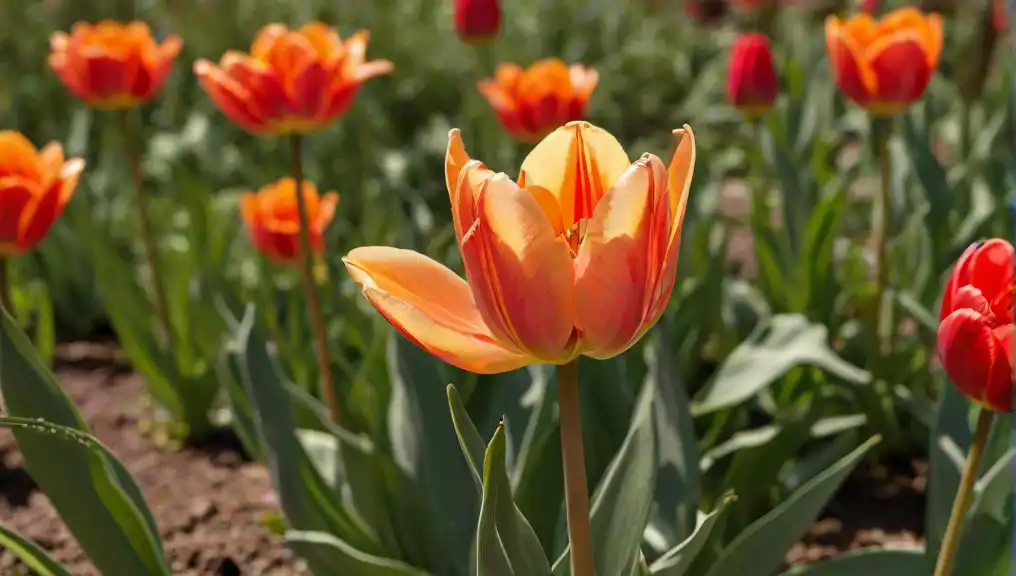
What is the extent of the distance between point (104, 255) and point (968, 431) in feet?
5.25

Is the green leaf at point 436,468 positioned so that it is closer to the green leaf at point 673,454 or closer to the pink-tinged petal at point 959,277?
the green leaf at point 673,454

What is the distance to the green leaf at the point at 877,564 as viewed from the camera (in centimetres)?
110

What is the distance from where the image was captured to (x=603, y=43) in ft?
16.7

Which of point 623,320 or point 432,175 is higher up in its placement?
point 623,320

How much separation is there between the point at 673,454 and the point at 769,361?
0.37m

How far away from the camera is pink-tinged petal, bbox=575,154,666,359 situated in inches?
27.6

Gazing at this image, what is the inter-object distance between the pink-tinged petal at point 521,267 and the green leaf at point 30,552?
54 centimetres

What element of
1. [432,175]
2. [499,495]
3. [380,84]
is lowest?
[432,175]

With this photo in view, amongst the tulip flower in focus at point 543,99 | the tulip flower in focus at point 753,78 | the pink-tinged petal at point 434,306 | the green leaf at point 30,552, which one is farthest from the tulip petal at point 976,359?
the tulip flower in focus at point 753,78

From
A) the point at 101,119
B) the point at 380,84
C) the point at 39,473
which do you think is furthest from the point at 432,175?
the point at 39,473

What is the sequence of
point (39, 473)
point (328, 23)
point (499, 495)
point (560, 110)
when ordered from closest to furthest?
1. point (499, 495)
2. point (39, 473)
3. point (560, 110)
4. point (328, 23)

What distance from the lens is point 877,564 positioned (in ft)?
3.64

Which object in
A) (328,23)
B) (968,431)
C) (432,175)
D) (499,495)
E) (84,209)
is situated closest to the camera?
(499,495)

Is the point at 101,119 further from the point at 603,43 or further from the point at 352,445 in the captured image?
the point at 352,445
